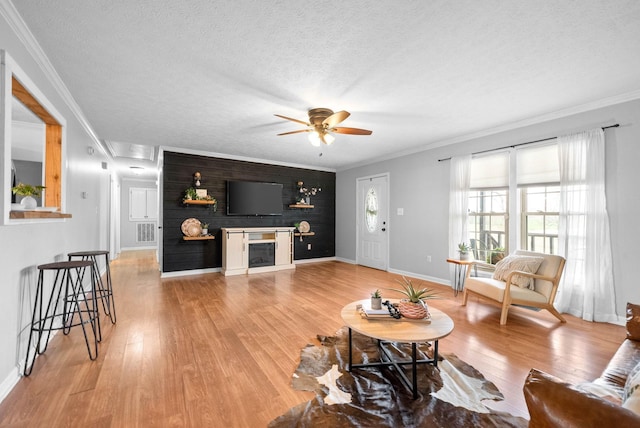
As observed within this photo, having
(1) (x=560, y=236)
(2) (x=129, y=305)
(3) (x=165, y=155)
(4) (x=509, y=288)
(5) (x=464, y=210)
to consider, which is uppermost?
(3) (x=165, y=155)

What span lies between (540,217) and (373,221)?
3.25 metres

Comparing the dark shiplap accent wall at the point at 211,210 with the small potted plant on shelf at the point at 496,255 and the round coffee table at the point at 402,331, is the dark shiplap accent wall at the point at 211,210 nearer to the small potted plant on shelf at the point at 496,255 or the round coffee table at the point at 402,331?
the small potted plant on shelf at the point at 496,255

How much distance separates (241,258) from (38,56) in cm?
407

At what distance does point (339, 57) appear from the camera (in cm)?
226

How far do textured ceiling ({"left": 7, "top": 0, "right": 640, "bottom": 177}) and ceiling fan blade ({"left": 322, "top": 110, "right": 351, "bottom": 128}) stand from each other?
26cm

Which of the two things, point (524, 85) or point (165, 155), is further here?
point (165, 155)

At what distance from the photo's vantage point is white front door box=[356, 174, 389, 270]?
611 centimetres

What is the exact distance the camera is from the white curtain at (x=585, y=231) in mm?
3100

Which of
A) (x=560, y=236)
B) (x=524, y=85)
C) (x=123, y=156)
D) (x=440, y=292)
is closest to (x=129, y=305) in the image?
(x=123, y=156)

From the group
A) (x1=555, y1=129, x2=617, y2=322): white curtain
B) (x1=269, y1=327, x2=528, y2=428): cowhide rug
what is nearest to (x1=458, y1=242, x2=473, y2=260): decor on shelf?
(x1=555, y1=129, x2=617, y2=322): white curtain

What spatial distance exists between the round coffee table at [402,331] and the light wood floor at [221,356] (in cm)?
49

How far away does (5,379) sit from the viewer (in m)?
1.80

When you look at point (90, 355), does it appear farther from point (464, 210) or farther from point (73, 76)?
point (464, 210)

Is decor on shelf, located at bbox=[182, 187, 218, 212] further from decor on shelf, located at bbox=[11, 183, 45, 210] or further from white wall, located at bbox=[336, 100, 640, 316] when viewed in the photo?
white wall, located at bbox=[336, 100, 640, 316]
